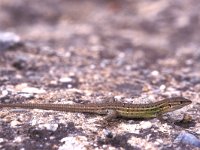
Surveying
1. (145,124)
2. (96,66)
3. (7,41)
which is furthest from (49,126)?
(7,41)

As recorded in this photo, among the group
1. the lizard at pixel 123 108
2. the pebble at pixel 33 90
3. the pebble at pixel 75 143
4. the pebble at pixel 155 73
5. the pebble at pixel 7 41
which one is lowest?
the pebble at pixel 75 143

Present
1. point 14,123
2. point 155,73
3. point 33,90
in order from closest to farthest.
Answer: point 14,123 < point 33,90 < point 155,73

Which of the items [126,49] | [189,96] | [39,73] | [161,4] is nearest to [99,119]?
[189,96]

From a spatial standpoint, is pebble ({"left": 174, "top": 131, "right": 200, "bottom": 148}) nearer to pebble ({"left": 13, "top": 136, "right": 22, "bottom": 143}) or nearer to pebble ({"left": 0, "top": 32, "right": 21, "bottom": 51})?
pebble ({"left": 13, "top": 136, "right": 22, "bottom": 143})

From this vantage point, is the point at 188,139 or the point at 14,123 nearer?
the point at 188,139

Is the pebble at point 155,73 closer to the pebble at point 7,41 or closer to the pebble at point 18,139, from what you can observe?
the pebble at point 7,41

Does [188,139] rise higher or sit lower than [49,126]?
lower

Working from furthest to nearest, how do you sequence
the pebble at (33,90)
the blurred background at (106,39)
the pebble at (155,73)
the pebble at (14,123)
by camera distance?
1. the pebble at (155,73)
2. the blurred background at (106,39)
3. the pebble at (33,90)
4. the pebble at (14,123)

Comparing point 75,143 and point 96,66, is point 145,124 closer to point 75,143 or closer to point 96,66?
point 75,143

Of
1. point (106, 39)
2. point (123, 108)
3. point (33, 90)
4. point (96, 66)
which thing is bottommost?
point (123, 108)

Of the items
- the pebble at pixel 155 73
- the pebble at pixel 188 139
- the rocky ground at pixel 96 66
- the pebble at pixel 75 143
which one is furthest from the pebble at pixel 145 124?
the pebble at pixel 155 73
